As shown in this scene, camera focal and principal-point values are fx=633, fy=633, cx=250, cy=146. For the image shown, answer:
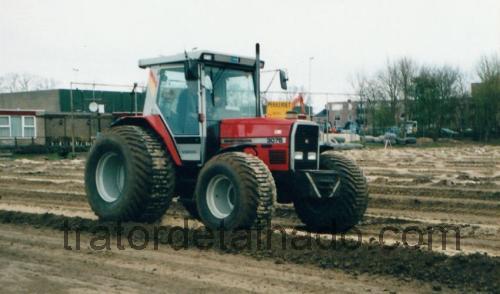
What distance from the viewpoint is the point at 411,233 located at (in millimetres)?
8805

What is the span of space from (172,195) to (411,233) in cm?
338

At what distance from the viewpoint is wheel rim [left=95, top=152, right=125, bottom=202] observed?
9.61m

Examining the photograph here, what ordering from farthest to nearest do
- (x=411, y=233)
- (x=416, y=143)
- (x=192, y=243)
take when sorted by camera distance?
(x=416, y=143)
(x=411, y=233)
(x=192, y=243)

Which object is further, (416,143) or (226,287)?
(416,143)

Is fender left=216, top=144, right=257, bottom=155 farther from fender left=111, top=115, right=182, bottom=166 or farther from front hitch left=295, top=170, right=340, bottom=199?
fender left=111, top=115, right=182, bottom=166

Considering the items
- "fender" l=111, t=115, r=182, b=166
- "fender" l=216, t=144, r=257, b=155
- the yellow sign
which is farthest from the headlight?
the yellow sign

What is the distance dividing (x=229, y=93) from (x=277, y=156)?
1.35 meters

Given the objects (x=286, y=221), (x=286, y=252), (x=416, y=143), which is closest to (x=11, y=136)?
(x=416, y=143)

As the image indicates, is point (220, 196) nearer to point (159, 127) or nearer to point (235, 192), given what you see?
point (235, 192)

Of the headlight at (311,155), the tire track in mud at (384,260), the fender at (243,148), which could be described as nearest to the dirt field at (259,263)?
the tire track in mud at (384,260)

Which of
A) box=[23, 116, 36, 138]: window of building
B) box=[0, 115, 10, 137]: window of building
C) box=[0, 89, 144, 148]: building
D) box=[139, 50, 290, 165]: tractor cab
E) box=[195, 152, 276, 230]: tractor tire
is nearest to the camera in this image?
box=[195, 152, 276, 230]: tractor tire

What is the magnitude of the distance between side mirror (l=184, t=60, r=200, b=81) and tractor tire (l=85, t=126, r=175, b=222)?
1.09 m

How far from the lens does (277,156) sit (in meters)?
8.43

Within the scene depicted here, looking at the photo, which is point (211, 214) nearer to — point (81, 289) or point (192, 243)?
point (192, 243)
